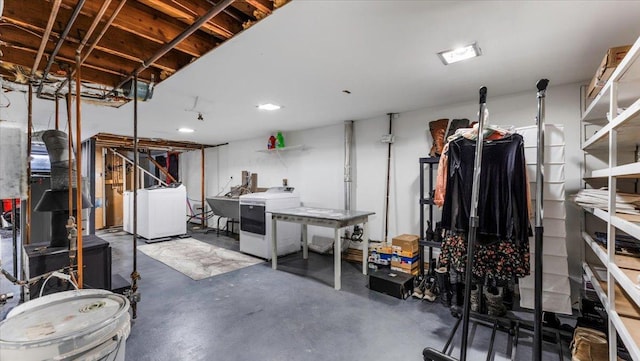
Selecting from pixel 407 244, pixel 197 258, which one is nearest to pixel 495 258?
pixel 407 244

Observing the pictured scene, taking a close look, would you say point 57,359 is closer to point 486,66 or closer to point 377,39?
point 377,39

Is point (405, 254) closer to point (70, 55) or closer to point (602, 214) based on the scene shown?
point (602, 214)

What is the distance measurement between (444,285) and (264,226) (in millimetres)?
2858

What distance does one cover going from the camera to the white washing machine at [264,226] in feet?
15.4

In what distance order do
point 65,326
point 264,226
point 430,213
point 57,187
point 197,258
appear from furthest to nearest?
point 197,258 < point 264,226 < point 430,213 < point 57,187 < point 65,326

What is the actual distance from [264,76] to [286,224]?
2858 mm

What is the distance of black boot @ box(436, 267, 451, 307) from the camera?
3.00m

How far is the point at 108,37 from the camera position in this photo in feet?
7.01

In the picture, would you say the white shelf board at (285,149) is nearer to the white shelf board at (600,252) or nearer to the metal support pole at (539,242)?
the metal support pole at (539,242)

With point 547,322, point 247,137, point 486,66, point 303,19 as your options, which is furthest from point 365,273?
point 247,137

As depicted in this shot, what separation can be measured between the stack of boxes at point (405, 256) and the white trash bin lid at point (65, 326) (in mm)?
2958

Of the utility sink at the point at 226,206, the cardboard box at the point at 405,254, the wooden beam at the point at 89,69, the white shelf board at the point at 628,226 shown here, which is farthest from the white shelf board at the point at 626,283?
the utility sink at the point at 226,206

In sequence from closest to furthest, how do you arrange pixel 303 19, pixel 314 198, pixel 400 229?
pixel 303 19
pixel 400 229
pixel 314 198

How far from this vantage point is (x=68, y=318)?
4.14 ft
